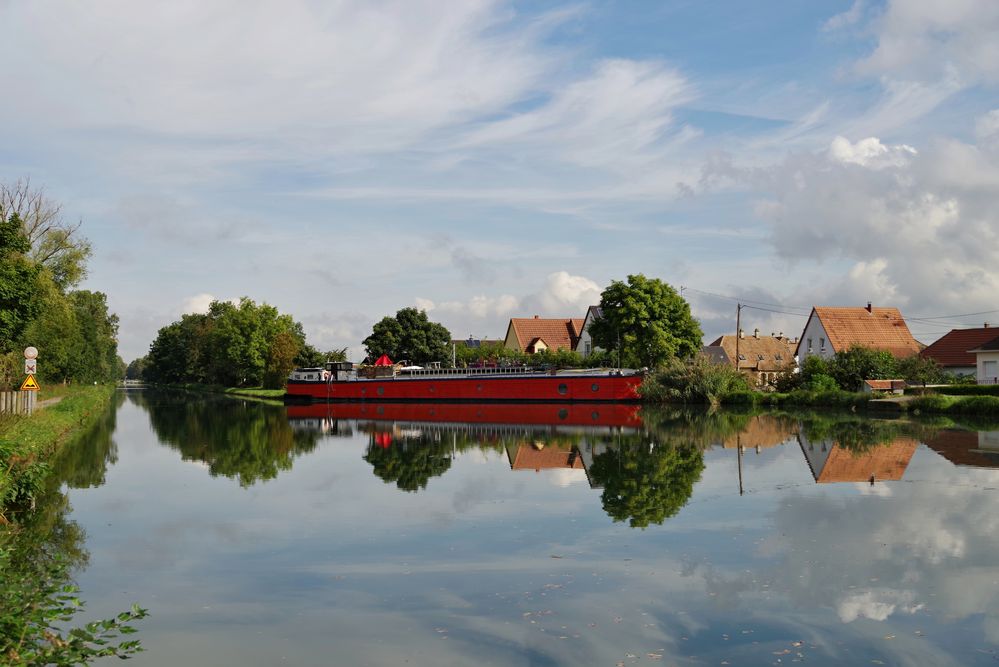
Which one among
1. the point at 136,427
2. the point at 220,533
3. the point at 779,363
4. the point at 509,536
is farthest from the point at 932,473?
the point at 779,363

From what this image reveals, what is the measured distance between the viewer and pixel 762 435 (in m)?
30.4

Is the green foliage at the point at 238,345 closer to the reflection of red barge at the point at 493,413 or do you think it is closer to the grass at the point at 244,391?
the grass at the point at 244,391

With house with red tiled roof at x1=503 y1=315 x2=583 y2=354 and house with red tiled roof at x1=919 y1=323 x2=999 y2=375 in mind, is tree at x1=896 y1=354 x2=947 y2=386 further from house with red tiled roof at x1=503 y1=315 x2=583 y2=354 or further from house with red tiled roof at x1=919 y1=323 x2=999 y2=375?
house with red tiled roof at x1=503 y1=315 x2=583 y2=354

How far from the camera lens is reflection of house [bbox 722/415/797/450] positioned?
1069 inches

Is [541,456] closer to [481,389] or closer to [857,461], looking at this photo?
[857,461]

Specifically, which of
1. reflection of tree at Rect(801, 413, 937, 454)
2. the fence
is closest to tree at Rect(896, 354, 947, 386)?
reflection of tree at Rect(801, 413, 937, 454)

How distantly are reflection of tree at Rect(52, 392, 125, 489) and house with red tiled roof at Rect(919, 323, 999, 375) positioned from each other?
152 ft

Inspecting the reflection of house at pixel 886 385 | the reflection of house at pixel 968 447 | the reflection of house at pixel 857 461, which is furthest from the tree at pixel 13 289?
the reflection of house at pixel 886 385

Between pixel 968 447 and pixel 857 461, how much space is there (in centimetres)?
526

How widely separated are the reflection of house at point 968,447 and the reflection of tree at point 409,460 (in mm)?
12502

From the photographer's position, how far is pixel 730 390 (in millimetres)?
52062

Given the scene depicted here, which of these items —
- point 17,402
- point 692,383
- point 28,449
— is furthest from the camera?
point 692,383

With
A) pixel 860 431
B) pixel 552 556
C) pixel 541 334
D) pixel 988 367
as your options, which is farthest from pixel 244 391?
pixel 552 556

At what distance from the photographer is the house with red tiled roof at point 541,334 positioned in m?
87.4
